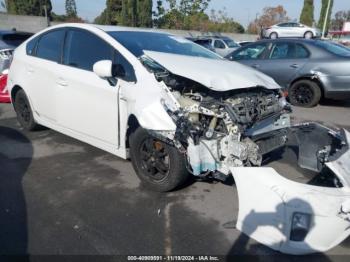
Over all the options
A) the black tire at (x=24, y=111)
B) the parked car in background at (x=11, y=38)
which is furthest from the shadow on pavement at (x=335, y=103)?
the parked car in background at (x=11, y=38)

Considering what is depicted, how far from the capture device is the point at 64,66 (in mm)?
4508

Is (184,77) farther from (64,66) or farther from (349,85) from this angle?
(349,85)

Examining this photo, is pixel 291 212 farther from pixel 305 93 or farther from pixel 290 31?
pixel 290 31

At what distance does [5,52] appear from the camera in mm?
9523

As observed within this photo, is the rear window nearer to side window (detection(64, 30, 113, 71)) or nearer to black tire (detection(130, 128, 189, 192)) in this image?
side window (detection(64, 30, 113, 71))

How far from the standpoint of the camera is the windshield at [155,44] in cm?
401

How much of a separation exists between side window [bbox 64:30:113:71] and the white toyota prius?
1 cm

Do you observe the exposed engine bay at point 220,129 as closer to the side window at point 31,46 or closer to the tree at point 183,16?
the side window at point 31,46

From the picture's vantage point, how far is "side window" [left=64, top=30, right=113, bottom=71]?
4078mm

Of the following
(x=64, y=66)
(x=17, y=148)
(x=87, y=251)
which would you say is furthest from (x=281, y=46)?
(x=87, y=251)

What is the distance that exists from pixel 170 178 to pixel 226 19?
47533mm

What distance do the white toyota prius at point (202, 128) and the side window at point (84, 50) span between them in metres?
0.01

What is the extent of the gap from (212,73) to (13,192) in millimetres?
2434

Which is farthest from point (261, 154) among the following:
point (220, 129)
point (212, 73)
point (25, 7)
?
point (25, 7)
